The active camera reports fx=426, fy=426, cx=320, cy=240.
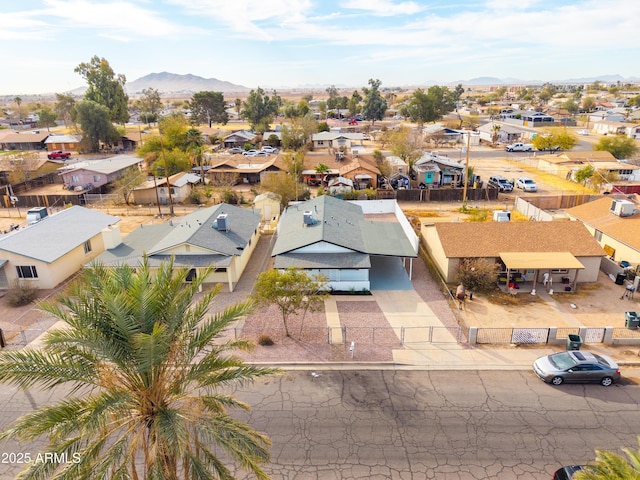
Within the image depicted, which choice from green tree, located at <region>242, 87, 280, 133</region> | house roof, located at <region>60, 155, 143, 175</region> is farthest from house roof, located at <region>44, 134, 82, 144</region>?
green tree, located at <region>242, 87, 280, 133</region>

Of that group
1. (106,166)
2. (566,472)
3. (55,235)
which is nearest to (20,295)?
(55,235)

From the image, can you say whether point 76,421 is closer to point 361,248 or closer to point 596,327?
point 361,248

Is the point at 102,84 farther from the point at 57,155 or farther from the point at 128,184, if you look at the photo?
the point at 128,184

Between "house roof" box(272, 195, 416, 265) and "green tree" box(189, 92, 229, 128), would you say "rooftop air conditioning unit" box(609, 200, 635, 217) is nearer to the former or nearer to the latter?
"house roof" box(272, 195, 416, 265)

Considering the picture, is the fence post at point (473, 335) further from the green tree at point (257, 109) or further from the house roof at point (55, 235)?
the green tree at point (257, 109)

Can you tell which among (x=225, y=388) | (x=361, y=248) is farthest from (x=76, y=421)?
(x=361, y=248)

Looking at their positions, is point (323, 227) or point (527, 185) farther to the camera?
point (527, 185)
